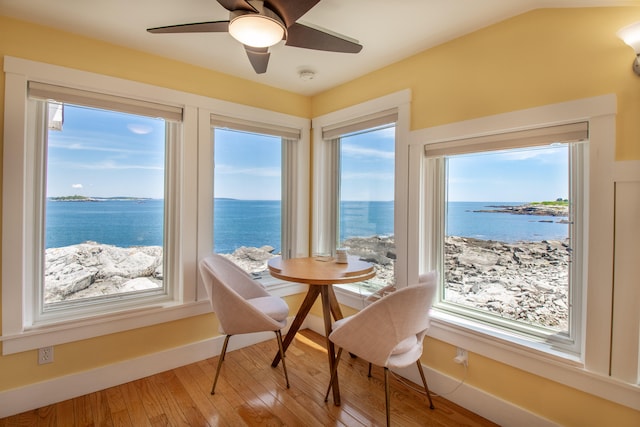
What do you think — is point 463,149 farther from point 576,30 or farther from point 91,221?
point 91,221

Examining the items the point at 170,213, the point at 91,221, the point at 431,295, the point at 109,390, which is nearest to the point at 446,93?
the point at 431,295

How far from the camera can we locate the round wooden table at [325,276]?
2.03 meters

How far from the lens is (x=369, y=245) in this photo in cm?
291

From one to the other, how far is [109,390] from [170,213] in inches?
51.9

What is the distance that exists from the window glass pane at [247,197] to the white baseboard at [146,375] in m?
0.86

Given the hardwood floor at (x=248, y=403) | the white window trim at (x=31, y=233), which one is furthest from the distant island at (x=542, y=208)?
the white window trim at (x=31, y=233)

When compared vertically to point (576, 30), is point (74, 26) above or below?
above

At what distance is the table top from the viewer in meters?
2.01

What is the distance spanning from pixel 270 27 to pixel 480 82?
138 cm

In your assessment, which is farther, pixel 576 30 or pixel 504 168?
pixel 504 168

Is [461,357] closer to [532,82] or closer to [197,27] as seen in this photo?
[532,82]

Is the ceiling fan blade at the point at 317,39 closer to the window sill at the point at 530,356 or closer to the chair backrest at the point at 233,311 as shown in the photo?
the chair backrest at the point at 233,311

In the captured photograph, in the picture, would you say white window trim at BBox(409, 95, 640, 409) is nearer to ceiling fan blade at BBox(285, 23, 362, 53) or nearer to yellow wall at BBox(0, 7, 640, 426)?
yellow wall at BBox(0, 7, 640, 426)

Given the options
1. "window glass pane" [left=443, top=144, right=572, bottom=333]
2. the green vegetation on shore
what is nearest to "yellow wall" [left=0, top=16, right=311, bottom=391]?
"window glass pane" [left=443, top=144, right=572, bottom=333]
